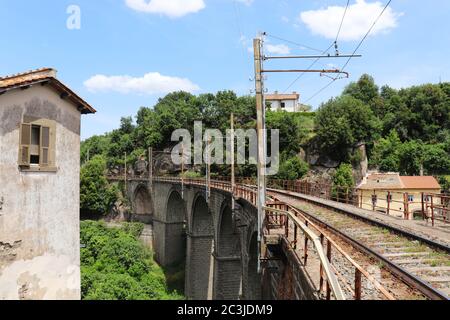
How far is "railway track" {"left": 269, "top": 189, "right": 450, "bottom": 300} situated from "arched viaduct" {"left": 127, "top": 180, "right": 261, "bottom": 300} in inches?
173

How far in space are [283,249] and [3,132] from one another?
7.49 meters

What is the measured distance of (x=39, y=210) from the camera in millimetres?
9422

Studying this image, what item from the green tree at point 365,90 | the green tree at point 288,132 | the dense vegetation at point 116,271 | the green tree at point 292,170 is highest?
the green tree at point 365,90

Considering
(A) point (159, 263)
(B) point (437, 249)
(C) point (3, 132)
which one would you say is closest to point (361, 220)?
(B) point (437, 249)

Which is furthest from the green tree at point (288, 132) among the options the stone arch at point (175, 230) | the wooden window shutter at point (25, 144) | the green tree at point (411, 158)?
the wooden window shutter at point (25, 144)

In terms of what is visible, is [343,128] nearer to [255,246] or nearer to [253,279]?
[253,279]

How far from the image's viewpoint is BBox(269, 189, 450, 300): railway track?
5.29m

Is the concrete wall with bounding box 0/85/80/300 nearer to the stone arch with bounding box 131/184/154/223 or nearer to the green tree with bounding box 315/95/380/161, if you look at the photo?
the green tree with bounding box 315/95/380/161

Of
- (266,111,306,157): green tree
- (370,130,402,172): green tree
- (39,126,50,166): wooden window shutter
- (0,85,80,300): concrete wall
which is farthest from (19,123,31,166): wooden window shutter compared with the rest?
(370,130,402,172): green tree

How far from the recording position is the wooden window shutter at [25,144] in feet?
29.4

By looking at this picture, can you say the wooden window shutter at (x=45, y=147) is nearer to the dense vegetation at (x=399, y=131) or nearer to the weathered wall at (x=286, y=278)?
the weathered wall at (x=286, y=278)

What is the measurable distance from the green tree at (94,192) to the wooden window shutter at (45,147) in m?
39.4
